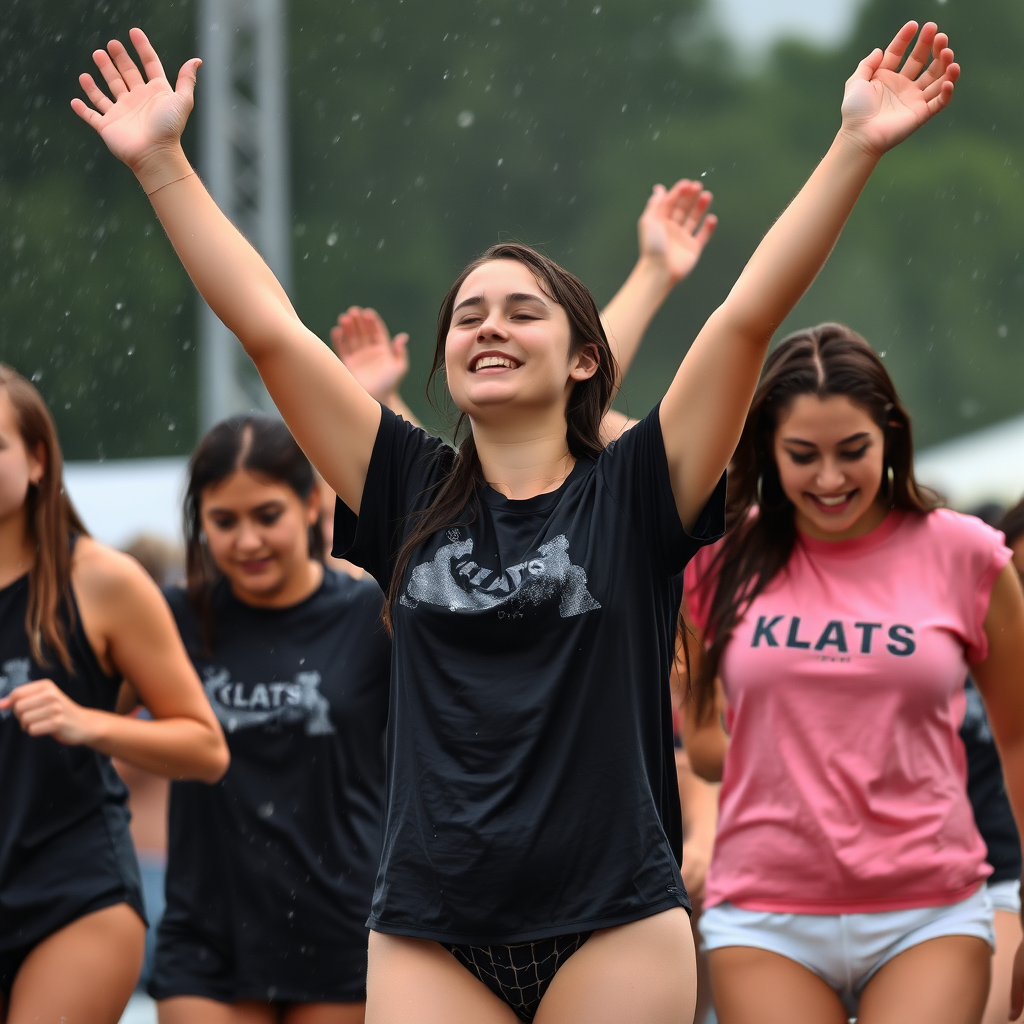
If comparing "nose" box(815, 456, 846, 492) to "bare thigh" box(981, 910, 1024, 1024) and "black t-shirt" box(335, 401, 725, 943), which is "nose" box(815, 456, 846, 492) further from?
"bare thigh" box(981, 910, 1024, 1024)

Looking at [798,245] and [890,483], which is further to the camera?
[890,483]

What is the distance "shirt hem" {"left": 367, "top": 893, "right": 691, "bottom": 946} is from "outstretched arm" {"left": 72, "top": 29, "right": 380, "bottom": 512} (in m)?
0.83

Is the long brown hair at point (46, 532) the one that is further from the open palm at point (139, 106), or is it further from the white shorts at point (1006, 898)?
the white shorts at point (1006, 898)

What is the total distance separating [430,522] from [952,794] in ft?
5.50

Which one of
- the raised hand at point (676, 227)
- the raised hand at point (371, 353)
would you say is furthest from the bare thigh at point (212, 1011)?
the raised hand at point (676, 227)

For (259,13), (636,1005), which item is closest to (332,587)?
(636,1005)

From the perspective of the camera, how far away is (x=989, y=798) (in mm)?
5188

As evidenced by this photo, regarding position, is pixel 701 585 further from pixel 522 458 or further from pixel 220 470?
pixel 220 470

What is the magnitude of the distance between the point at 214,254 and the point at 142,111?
1.13ft

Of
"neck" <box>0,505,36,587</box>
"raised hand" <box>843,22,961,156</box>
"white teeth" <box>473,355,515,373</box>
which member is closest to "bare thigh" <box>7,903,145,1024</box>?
"neck" <box>0,505,36,587</box>

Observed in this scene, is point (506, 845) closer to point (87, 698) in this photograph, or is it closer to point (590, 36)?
point (87, 698)

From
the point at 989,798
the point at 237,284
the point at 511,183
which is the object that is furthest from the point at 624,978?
the point at 511,183

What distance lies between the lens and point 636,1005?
298 centimetres

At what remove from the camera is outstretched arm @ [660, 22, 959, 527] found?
3006 millimetres
